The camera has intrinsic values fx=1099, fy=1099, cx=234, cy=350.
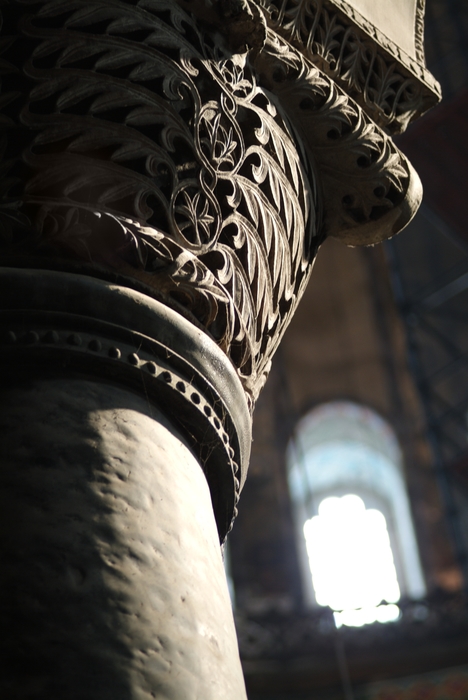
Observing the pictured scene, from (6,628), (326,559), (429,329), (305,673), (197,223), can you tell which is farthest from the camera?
(326,559)

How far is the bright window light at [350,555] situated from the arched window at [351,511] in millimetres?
10

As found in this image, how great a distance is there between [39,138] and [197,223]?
23 centimetres

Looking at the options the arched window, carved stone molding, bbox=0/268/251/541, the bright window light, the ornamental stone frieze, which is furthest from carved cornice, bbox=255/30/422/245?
the bright window light

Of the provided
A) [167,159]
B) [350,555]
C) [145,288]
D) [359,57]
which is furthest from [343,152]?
[350,555]

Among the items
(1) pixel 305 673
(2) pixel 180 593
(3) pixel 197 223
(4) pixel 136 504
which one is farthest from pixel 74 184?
(1) pixel 305 673

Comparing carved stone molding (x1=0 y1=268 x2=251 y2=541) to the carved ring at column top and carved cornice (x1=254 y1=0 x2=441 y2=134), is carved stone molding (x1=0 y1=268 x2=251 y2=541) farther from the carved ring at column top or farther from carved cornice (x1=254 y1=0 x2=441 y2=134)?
carved cornice (x1=254 y1=0 x2=441 y2=134)

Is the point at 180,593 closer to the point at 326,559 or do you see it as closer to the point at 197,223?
the point at 197,223

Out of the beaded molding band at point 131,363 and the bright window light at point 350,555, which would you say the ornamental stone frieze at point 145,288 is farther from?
the bright window light at point 350,555

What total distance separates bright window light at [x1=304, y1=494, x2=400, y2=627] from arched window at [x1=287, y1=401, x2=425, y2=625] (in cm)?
1

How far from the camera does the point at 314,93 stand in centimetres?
175

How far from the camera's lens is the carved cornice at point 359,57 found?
1.79 meters

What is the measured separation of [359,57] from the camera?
1.89 m

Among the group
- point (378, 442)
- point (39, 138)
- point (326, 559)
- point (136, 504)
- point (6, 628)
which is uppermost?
point (378, 442)

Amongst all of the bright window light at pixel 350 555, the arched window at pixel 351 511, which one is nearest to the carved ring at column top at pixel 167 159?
the arched window at pixel 351 511
